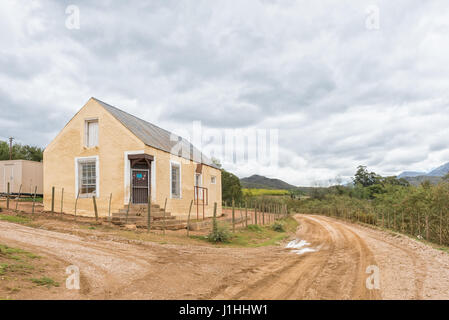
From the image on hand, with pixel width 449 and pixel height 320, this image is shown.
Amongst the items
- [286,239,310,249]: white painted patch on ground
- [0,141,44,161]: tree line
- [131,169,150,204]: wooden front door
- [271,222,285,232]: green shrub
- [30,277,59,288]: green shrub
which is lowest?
[271,222,285,232]: green shrub

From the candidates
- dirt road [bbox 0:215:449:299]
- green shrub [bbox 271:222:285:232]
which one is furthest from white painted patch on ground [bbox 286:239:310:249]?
green shrub [bbox 271:222:285:232]

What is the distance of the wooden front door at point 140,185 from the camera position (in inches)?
603

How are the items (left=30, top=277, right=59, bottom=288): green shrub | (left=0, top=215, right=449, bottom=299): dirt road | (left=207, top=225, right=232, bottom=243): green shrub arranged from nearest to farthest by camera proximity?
(left=30, top=277, right=59, bottom=288): green shrub
(left=0, top=215, right=449, bottom=299): dirt road
(left=207, top=225, right=232, bottom=243): green shrub

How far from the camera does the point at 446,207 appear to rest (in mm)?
17062

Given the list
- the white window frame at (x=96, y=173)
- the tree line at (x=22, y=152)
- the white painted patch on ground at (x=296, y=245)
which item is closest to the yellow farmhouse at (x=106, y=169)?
the white window frame at (x=96, y=173)

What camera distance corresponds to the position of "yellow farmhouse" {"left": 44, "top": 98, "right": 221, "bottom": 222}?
15.0m

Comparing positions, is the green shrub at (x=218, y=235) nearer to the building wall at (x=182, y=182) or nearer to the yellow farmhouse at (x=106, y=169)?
the yellow farmhouse at (x=106, y=169)

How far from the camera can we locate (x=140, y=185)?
15.4m

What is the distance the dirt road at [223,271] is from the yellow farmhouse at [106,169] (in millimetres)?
4698

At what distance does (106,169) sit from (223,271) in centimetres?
1045

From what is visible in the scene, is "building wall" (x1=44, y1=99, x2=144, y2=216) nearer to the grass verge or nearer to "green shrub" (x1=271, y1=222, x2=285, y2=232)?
the grass verge

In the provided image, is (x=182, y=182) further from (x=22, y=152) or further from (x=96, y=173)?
(x=22, y=152)
